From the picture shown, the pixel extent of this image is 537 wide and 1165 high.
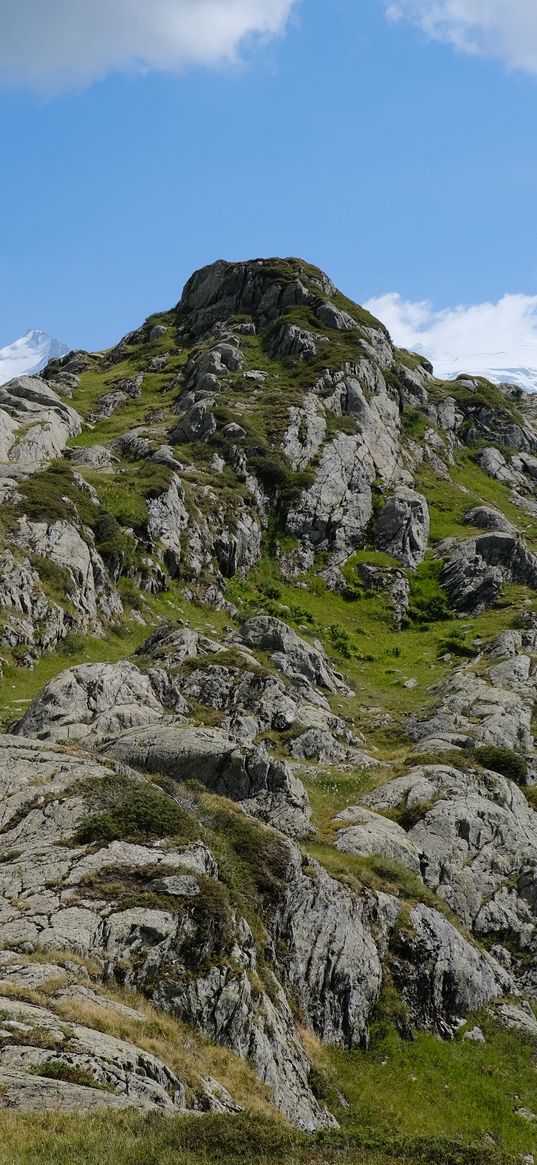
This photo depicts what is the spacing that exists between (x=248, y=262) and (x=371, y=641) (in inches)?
4109

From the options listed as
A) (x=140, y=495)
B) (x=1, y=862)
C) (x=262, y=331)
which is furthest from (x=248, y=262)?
(x=1, y=862)

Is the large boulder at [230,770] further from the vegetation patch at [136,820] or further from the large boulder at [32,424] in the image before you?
the large boulder at [32,424]

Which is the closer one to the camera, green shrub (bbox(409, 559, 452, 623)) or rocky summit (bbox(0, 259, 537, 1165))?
rocky summit (bbox(0, 259, 537, 1165))

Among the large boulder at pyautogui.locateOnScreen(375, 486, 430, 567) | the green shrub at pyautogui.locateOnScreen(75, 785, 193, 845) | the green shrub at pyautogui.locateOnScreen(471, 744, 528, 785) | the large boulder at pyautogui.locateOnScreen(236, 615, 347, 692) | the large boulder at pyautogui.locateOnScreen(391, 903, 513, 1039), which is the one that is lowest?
the large boulder at pyautogui.locateOnScreen(391, 903, 513, 1039)

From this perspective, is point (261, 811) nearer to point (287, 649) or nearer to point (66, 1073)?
point (66, 1073)

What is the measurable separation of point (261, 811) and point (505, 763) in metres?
16.2

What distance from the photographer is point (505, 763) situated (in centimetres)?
3800

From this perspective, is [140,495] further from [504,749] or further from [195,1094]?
[195,1094]

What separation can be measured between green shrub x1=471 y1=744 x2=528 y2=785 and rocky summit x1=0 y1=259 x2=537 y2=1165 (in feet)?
0.44

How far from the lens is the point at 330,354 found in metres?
115

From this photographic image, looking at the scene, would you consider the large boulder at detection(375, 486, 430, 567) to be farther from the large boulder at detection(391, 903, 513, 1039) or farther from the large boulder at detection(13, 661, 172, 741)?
the large boulder at detection(391, 903, 513, 1039)

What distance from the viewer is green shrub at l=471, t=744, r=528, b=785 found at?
3781cm

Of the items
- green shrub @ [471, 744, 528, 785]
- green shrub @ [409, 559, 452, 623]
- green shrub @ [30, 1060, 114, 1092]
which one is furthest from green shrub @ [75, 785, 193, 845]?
green shrub @ [409, 559, 452, 623]

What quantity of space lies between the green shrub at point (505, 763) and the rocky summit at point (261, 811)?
134 mm
